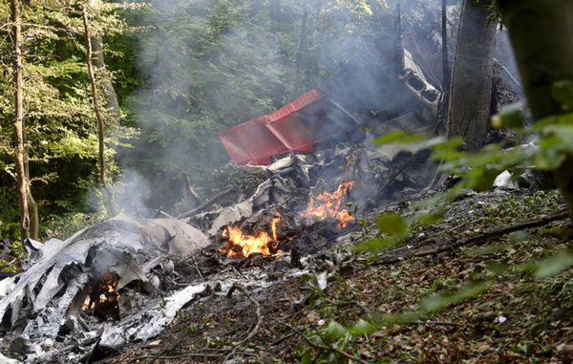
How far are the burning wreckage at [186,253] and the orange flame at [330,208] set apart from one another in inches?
1.1

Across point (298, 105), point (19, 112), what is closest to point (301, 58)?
point (298, 105)

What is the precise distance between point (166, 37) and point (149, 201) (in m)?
6.30

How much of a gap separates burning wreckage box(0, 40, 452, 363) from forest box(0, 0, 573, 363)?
40 mm

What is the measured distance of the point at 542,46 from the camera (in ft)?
2.87

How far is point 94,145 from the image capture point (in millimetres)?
13766

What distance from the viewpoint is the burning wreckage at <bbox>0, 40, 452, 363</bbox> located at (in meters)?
6.24

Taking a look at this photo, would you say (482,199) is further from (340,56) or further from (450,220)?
(340,56)

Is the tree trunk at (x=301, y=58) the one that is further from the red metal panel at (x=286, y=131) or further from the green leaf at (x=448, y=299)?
the green leaf at (x=448, y=299)

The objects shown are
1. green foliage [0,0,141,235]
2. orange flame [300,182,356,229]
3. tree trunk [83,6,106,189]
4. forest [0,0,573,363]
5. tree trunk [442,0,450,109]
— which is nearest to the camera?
forest [0,0,573,363]

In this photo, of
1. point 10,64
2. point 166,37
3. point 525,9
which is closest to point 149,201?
point 166,37

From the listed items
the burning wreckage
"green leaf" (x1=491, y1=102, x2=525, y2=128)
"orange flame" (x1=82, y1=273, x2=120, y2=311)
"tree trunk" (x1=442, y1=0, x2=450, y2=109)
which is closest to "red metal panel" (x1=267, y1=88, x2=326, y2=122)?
the burning wreckage

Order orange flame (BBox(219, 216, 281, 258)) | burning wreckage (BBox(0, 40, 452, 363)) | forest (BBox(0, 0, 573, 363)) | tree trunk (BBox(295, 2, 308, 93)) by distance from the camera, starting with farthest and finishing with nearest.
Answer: tree trunk (BBox(295, 2, 308, 93)) → orange flame (BBox(219, 216, 281, 258)) → burning wreckage (BBox(0, 40, 452, 363)) → forest (BBox(0, 0, 573, 363))

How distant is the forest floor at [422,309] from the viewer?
85.1 inches

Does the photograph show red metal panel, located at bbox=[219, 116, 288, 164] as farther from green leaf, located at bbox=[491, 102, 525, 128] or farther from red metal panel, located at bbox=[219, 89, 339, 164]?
green leaf, located at bbox=[491, 102, 525, 128]
